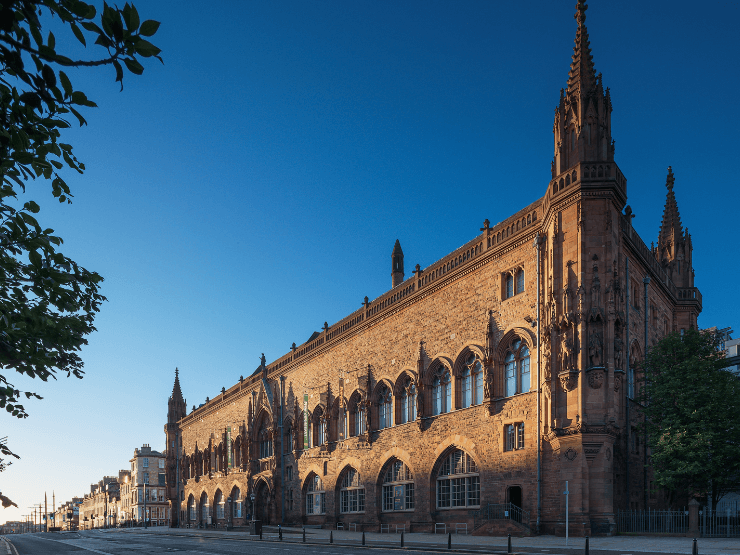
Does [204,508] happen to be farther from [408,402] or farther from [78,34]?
[78,34]

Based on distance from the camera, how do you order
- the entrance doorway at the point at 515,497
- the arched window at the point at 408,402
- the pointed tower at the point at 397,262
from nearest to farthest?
1. the entrance doorway at the point at 515,497
2. the arched window at the point at 408,402
3. the pointed tower at the point at 397,262

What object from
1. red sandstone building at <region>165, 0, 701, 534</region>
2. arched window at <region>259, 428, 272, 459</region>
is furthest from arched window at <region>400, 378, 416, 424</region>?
arched window at <region>259, 428, 272, 459</region>

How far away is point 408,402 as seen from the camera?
34.9 meters

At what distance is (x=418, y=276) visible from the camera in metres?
35.0

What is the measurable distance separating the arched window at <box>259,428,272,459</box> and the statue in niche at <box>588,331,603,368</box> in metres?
33.8

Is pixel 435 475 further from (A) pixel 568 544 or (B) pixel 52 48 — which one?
(B) pixel 52 48

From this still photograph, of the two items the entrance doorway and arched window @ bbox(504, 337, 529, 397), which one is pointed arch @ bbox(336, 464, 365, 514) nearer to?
the entrance doorway


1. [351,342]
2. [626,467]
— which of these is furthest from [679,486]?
[351,342]

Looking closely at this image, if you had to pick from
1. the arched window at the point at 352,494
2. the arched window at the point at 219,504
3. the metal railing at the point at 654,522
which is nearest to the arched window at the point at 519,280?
the metal railing at the point at 654,522

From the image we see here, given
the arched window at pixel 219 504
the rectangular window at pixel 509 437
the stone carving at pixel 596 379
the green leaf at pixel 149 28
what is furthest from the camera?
the arched window at pixel 219 504

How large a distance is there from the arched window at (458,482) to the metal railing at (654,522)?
21.5ft

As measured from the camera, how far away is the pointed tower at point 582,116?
83.8ft

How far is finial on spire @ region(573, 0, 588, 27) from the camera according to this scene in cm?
2662

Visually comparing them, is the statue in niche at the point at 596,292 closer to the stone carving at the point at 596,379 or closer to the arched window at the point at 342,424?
the stone carving at the point at 596,379
